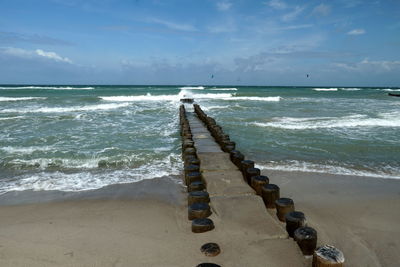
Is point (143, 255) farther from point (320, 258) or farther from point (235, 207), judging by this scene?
point (320, 258)

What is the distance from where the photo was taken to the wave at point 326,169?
5.98 m

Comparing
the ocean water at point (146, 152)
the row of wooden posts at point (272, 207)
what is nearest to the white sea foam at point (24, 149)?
the ocean water at point (146, 152)

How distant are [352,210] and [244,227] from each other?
81.1 inches

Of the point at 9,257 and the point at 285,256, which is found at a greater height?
the point at 285,256

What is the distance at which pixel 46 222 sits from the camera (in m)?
3.87

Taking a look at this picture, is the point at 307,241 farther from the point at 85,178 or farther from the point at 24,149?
the point at 24,149

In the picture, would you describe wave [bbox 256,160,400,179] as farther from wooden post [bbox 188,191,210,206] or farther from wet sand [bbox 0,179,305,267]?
wooden post [bbox 188,191,210,206]

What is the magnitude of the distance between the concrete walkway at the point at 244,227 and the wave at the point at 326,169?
6.00 feet

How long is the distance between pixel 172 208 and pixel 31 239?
6.14ft

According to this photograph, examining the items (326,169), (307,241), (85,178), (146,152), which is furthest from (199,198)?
(146,152)

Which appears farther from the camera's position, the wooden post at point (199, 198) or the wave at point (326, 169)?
the wave at point (326, 169)

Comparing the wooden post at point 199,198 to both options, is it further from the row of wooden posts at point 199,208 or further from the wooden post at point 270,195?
the wooden post at point 270,195

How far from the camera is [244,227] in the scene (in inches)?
130

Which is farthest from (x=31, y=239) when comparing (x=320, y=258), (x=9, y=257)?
(x=320, y=258)
